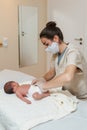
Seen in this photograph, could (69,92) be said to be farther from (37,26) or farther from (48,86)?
(37,26)

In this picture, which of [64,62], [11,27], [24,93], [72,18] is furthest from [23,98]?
[72,18]

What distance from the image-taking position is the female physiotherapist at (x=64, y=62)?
56.8 inches

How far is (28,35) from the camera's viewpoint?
11.3 feet

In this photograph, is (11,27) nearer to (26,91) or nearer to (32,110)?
(26,91)

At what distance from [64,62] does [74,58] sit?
0.49ft

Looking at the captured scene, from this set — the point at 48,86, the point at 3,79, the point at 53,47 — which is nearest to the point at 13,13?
the point at 3,79

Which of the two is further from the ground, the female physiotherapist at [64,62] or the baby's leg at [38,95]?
the female physiotherapist at [64,62]

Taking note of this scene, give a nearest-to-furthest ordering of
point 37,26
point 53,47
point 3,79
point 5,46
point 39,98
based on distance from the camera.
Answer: point 39,98 < point 53,47 < point 3,79 < point 5,46 < point 37,26

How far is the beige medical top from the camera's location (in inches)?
58.9

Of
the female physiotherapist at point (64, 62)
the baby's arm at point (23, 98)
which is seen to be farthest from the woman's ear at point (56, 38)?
the baby's arm at point (23, 98)

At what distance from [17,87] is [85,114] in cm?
59

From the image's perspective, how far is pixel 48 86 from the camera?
1.46m

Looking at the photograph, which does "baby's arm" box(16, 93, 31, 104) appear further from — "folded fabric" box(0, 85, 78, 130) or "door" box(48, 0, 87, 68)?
"door" box(48, 0, 87, 68)

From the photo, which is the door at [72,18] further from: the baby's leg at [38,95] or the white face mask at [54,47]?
the baby's leg at [38,95]
